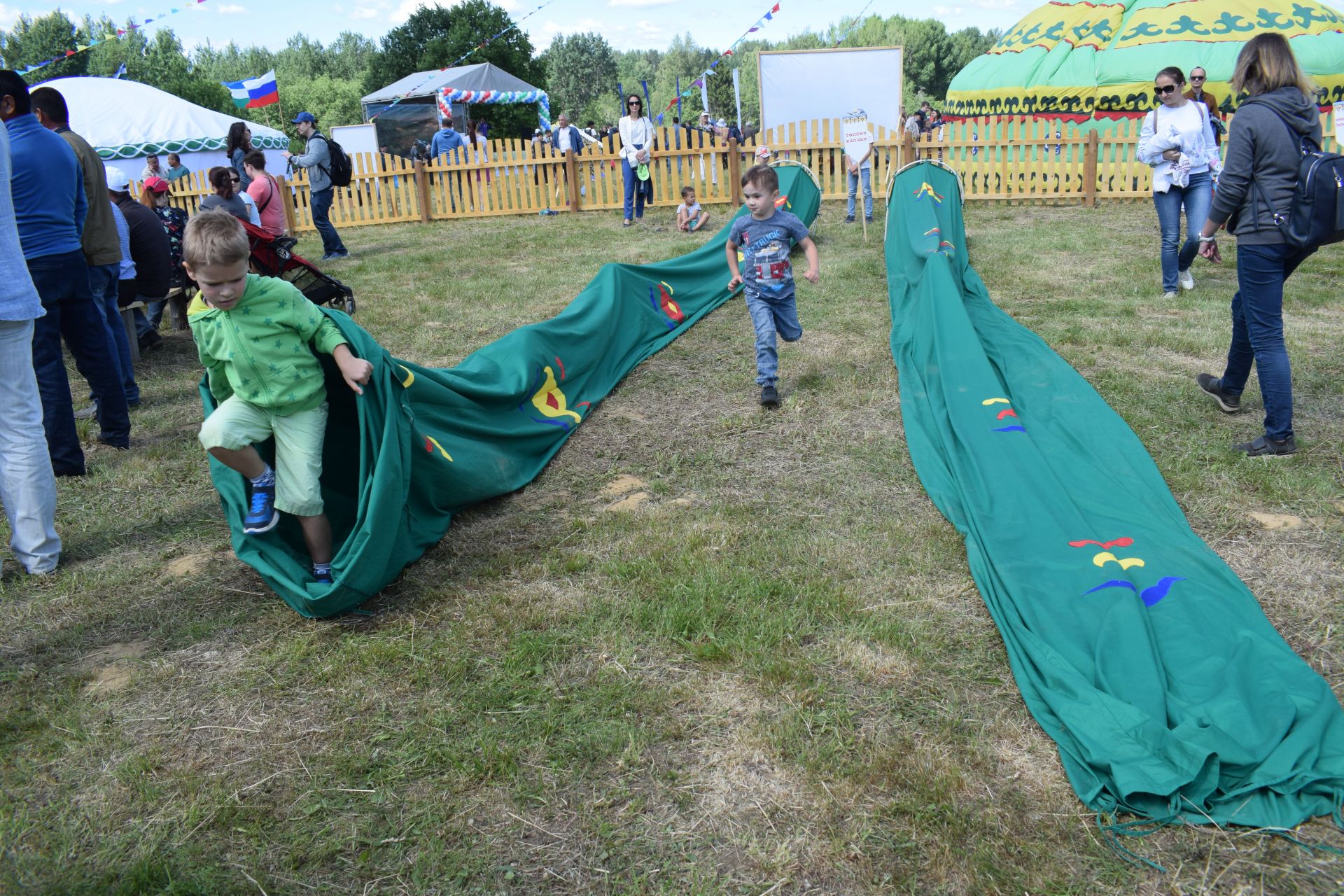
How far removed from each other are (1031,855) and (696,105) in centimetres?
6985

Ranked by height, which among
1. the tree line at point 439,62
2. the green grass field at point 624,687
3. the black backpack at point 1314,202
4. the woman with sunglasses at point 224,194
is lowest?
the green grass field at point 624,687

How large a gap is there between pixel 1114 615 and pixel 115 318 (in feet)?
21.7

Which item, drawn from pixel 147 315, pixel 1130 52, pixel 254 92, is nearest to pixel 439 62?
pixel 254 92

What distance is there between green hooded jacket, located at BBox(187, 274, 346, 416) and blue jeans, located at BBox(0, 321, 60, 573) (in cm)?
111

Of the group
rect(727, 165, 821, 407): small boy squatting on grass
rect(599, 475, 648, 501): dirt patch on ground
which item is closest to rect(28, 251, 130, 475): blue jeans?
rect(599, 475, 648, 501): dirt patch on ground

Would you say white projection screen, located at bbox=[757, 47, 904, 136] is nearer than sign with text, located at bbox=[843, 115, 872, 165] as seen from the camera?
No

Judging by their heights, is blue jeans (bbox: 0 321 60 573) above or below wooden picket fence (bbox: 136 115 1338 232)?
below

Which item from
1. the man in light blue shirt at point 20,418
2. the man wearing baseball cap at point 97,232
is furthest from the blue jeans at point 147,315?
the man in light blue shirt at point 20,418

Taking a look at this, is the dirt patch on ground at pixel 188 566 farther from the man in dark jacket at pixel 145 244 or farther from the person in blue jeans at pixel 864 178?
the person in blue jeans at pixel 864 178

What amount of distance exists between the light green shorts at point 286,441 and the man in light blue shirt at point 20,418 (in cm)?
114

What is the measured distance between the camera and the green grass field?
223 cm

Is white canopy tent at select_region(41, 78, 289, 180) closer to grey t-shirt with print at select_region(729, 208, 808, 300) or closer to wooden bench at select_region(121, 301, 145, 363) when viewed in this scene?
wooden bench at select_region(121, 301, 145, 363)

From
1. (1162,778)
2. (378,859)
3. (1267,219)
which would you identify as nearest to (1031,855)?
(1162,778)

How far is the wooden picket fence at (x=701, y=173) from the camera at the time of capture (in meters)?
13.6
